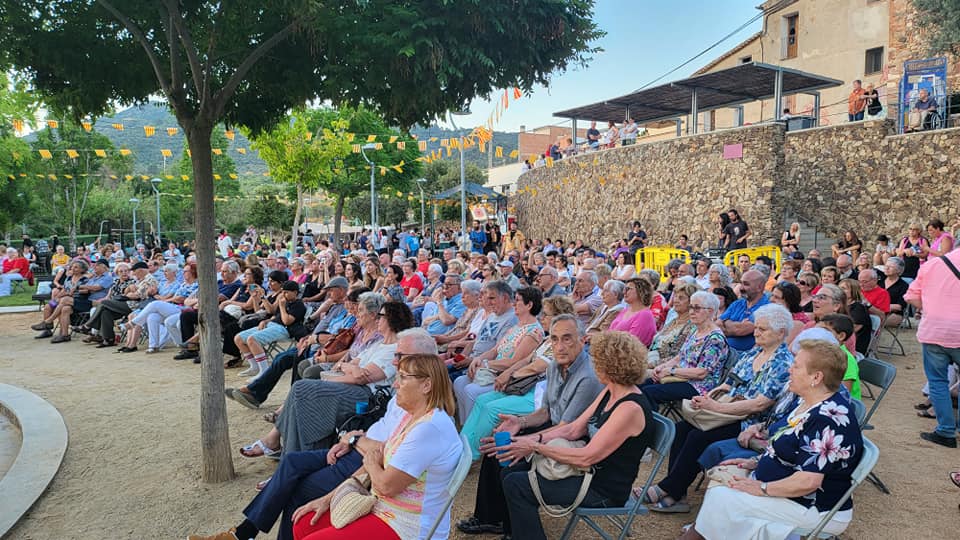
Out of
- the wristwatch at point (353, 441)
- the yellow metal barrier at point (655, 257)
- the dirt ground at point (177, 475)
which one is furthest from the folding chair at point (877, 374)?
the yellow metal barrier at point (655, 257)

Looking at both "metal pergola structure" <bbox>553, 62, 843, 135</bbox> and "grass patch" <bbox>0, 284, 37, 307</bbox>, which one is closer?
"grass patch" <bbox>0, 284, 37, 307</bbox>

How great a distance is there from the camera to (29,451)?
5059 millimetres

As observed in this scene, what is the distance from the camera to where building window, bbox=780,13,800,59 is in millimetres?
27453

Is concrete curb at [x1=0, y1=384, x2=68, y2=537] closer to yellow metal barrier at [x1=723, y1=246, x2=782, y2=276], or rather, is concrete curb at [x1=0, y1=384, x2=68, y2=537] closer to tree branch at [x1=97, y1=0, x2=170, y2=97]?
tree branch at [x1=97, y1=0, x2=170, y2=97]

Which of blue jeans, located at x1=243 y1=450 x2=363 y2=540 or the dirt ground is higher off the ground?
blue jeans, located at x1=243 y1=450 x2=363 y2=540

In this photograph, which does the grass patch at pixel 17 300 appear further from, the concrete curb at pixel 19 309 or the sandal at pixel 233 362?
the sandal at pixel 233 362

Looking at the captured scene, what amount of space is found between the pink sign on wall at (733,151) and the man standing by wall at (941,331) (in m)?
Answer: 13.3

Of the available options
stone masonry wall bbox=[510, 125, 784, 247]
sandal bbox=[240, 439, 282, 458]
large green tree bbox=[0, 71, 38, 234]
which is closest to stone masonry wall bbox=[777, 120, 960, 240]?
stone masonry wall bbox=[510, 125, 784, 247]

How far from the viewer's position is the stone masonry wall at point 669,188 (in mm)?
16969

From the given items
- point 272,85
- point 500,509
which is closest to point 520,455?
point 500,509

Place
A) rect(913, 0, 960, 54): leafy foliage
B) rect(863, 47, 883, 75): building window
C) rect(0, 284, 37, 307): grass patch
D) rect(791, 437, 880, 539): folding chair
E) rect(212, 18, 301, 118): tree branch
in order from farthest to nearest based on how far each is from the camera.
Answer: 1. rect(863, 47, 883, 75): building window
2. rect(913, 0, 960, 54): leafy foliage
3. rect(0, 284, 37, 307): grass patch
4. rect(212, 18, 301, 118): tree branch
5. rect(791, 437, 880, 539): folding chair

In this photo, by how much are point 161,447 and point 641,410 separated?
428cm

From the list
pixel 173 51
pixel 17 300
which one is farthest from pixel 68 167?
pixel 173 51

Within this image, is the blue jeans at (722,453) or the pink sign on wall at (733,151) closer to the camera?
the blue jeans at (722,453)
